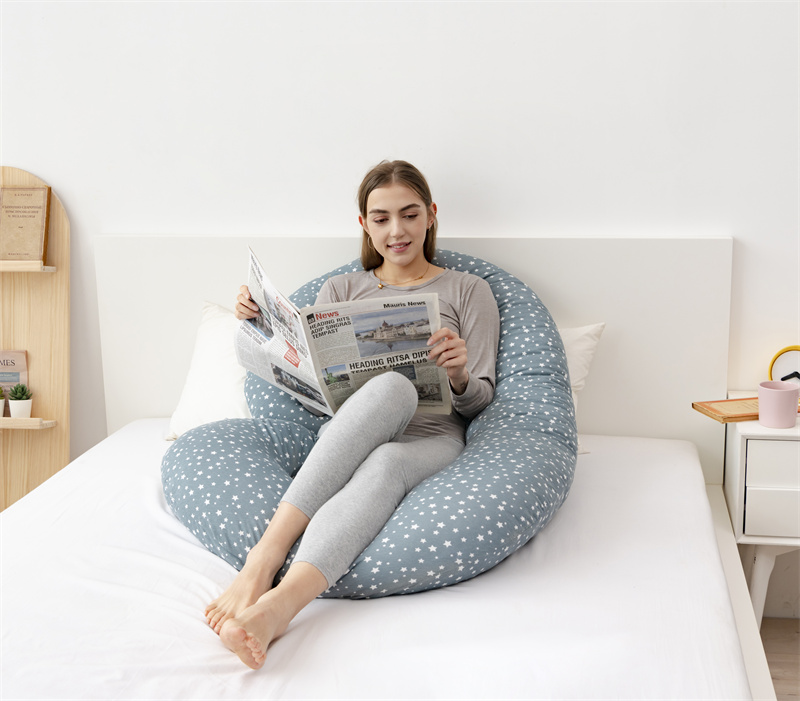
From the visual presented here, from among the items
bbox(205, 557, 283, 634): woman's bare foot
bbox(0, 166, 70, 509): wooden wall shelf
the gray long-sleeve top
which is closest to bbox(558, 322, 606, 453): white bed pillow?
the gray long-sleeve top

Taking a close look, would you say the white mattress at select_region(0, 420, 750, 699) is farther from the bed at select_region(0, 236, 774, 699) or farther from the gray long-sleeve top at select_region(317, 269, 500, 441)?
the gray long-sleeve top at select_region(317, 269, 500, 441)

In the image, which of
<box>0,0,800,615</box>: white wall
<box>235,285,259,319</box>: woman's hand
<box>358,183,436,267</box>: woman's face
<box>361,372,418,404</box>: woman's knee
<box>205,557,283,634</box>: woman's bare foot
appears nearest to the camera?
<box>205,557,283,634</box>: woman's bare foot

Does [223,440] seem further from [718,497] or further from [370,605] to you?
[718,497]

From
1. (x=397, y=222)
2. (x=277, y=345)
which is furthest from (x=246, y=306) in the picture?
(x=397, y=222)

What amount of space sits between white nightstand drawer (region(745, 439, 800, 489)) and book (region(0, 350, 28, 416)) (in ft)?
6.29

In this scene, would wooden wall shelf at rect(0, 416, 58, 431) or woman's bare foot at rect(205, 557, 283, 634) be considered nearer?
woman's bare foot at rect(205, 557, 283, 634)

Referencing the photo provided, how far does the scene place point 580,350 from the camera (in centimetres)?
182

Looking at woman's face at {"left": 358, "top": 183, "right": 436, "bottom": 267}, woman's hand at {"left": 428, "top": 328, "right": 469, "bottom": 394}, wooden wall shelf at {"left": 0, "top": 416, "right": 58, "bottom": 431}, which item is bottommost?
wooden wall shelf at {"left": 0, "top": 416, "right": 58, "bottom": 431}

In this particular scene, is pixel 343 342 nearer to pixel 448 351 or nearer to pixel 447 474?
pixel 448 351

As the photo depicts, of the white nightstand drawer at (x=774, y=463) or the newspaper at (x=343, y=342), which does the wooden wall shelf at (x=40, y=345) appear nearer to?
the newspaper at (x=343, y=342)

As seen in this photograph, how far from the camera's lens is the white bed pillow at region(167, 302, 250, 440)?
181 centimetres

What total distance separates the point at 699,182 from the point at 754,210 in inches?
5.7

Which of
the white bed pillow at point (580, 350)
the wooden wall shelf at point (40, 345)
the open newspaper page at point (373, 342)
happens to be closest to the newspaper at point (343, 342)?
the open newspaper page at point (373, 342)

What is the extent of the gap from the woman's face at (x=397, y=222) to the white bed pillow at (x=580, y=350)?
17.7 inches
